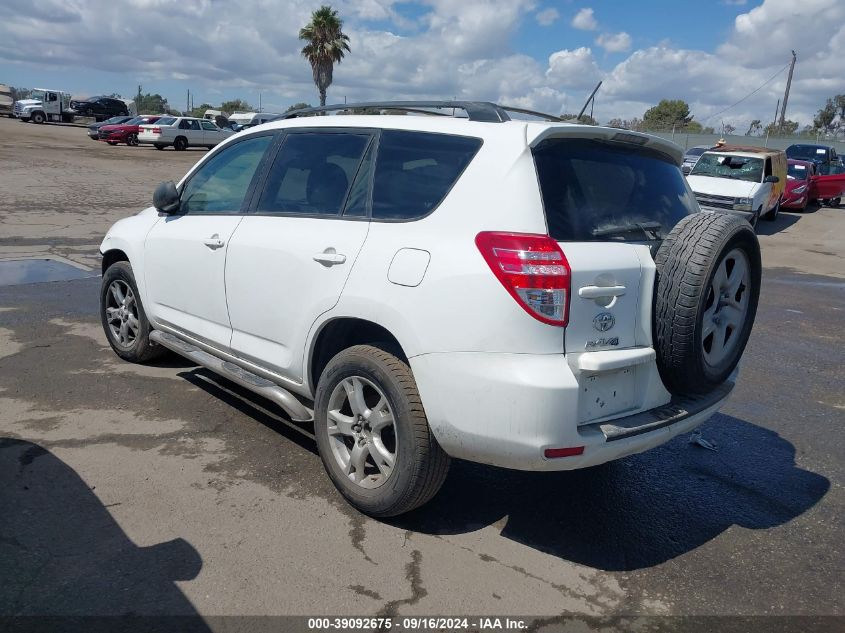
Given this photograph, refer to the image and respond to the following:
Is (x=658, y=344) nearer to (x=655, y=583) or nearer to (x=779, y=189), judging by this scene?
(x=655, y=583)

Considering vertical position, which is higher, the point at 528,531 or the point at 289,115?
the point at 289,115

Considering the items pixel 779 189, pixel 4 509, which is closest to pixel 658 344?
pixel 4 509

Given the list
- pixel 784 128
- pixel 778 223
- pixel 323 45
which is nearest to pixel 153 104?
pixel 323 45

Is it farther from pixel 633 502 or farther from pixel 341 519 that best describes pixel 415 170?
pixel 633 502

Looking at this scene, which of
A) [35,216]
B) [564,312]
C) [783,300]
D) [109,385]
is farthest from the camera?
[35,216]

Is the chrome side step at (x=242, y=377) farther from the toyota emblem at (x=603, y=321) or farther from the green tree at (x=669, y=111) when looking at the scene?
the green tree at (x=669, y=111)

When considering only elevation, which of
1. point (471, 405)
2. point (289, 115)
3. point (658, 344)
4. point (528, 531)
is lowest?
point (528, 531)

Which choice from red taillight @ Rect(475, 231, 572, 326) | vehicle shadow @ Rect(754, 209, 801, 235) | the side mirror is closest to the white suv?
red taillight @ Rect(475, 231, 572, 326)

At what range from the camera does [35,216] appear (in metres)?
13.1

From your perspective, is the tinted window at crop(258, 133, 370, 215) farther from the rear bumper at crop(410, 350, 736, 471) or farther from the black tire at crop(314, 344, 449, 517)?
the rear bumper at crop(410, 350, 736, 471)

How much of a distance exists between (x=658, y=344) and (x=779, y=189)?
1910 cm

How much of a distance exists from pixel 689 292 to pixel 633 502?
134 cm

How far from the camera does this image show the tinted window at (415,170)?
11.1 ft

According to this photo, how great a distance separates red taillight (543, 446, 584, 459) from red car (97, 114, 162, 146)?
3699 centimetres
